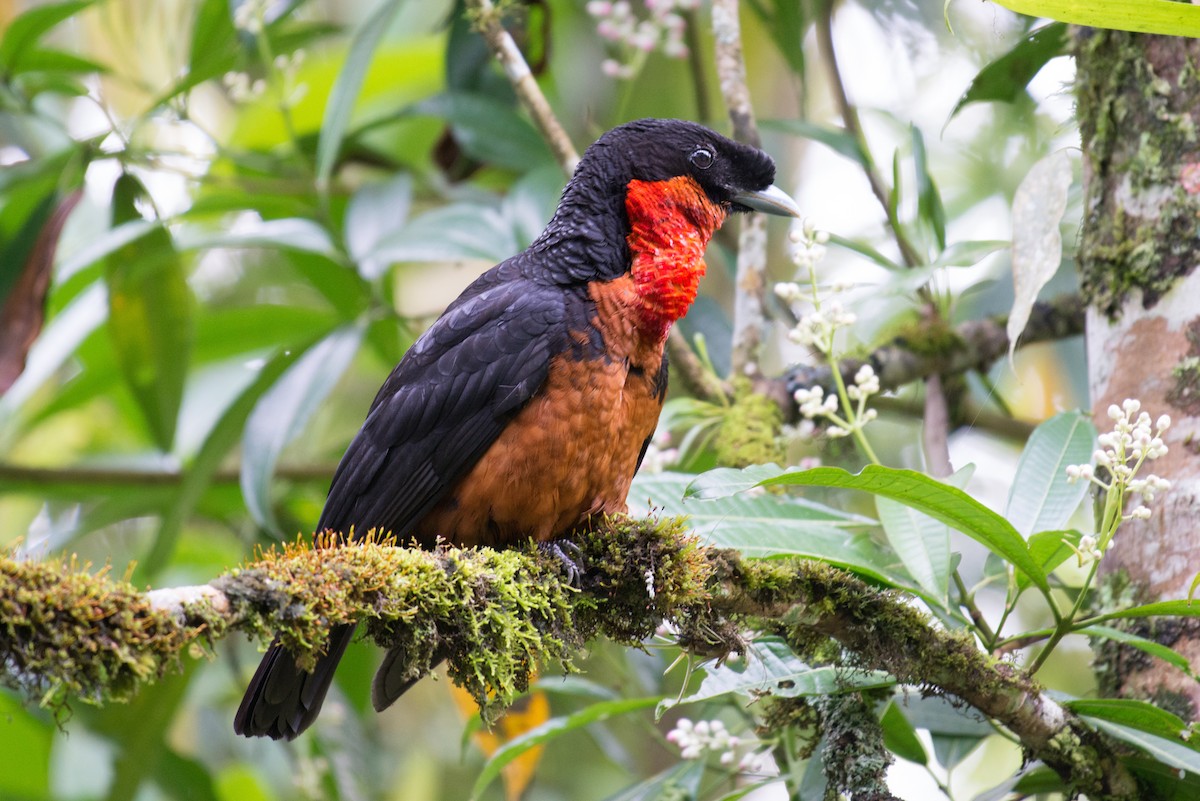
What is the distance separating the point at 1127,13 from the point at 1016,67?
1194 millimetres

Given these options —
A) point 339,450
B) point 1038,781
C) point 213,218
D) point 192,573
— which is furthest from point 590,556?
point 213,218

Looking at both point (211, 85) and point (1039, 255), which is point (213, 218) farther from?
point (1039, 255)

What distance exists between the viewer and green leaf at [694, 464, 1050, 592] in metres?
1.95

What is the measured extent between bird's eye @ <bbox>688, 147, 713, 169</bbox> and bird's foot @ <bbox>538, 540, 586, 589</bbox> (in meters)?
1.09

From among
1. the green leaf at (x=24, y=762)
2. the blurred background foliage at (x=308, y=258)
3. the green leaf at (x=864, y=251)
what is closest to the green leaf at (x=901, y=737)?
the blurred background foliage at (x=308, y=258)

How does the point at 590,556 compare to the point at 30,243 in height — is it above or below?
below

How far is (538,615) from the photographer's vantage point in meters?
2.15

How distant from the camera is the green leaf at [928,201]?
128 inches

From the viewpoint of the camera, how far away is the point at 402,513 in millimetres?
2660

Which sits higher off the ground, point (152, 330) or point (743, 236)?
point (743, 236)

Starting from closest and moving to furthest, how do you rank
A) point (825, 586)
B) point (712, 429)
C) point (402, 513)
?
point (825, 586) → point (402, 513) → point (712, 429)

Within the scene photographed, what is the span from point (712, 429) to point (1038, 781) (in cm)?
143

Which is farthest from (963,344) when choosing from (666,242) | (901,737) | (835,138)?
(901,737)

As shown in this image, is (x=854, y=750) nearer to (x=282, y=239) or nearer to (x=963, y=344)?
(x=963, y=344)
